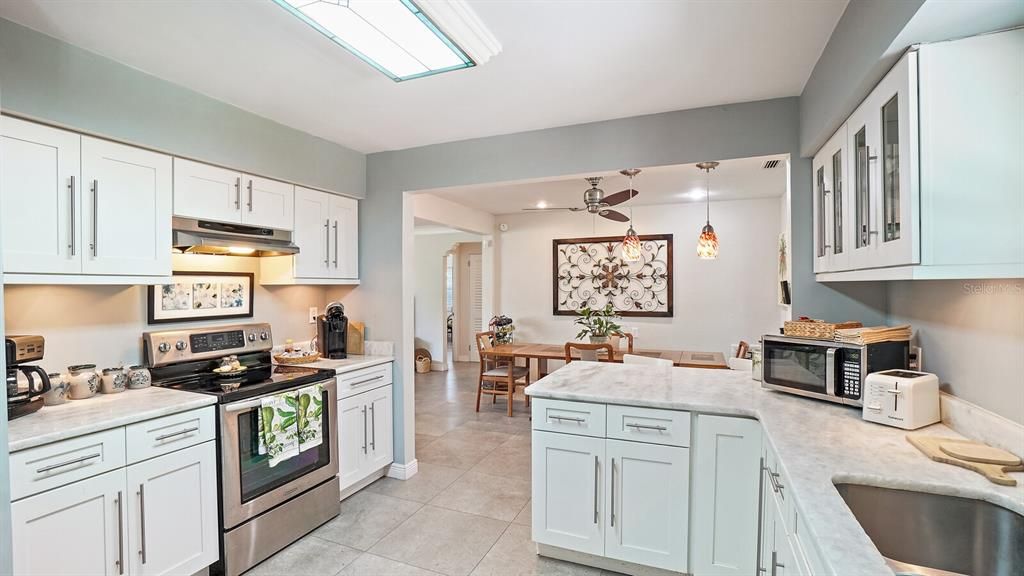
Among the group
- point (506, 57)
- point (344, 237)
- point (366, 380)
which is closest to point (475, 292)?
point (344, 237)

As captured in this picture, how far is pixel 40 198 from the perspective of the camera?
1.86m

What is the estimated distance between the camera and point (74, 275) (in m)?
1.95

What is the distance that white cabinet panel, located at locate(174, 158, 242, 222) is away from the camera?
2.35m

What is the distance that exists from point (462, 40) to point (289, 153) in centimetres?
174

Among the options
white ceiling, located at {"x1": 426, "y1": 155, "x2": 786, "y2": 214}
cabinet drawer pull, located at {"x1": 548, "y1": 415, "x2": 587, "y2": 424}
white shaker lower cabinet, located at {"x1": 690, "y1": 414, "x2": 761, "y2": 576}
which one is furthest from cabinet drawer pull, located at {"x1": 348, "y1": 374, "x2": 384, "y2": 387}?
white shaker lower cabinet, located at {"x1": 690, "y1": 414, "x2": 761, "y2": 576}

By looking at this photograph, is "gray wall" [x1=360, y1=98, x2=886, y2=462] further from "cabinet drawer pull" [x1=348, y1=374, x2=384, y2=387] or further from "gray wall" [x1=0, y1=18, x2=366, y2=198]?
"gray wall" [x1=0, y1=18, x2=366, y2=198]

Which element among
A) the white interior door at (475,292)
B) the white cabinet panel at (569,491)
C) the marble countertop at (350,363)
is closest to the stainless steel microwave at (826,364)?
the white cabinet panel at (569,491)

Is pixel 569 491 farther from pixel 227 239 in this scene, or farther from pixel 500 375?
pixel 500 375

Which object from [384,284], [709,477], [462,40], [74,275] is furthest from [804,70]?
[74,275]

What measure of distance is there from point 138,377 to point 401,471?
1.78 m

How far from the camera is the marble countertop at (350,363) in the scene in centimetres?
294

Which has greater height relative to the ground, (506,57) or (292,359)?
(506,57)

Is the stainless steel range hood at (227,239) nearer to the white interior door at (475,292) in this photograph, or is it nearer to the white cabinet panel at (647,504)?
the white cabinet panel at (647,504)

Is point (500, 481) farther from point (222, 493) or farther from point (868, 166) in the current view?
point (868, 166)
